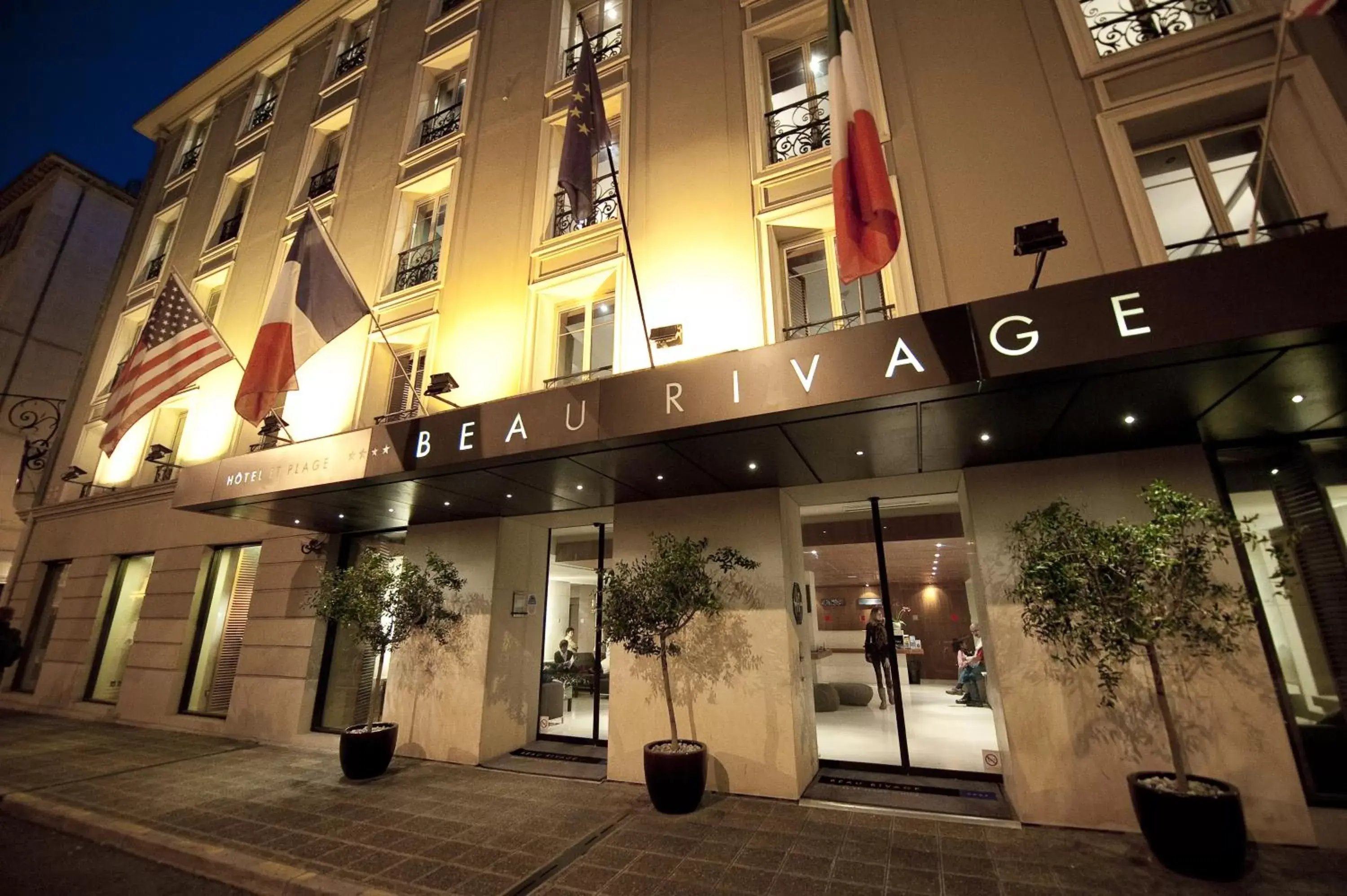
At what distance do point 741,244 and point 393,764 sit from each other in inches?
333

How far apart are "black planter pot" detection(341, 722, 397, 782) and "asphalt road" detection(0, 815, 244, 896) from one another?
2.02 m

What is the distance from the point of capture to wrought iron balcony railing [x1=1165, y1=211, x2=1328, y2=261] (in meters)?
4.94

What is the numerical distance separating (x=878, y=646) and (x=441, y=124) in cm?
1226

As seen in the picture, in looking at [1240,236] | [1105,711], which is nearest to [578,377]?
[1105,711]

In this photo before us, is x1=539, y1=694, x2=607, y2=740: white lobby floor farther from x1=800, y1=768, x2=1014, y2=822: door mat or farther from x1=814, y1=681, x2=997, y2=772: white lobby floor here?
x1=800, y1=768, x2=1014, y2=822: door mat

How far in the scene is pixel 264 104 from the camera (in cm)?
1439

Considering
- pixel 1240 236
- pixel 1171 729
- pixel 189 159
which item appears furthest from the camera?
pixel 189 159

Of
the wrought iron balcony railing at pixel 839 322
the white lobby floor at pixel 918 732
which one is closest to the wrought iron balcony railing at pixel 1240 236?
the wrought iron balcony railing at pixel 839 322

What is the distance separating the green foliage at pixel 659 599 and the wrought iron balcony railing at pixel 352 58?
13.9m

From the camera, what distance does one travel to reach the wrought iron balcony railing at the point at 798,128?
290 inches

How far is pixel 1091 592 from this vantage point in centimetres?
441

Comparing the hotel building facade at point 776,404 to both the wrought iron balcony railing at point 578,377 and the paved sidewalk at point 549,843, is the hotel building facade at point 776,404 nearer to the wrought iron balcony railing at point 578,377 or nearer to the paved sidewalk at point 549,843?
the wrought iron balcony railing at point 578,377

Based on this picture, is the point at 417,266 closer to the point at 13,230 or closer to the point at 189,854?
the point at 189,854

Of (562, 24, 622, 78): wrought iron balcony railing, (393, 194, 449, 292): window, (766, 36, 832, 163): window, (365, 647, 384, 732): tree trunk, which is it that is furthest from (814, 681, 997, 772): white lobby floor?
(562, 24, 622, 78): wrought iron balcony railing
